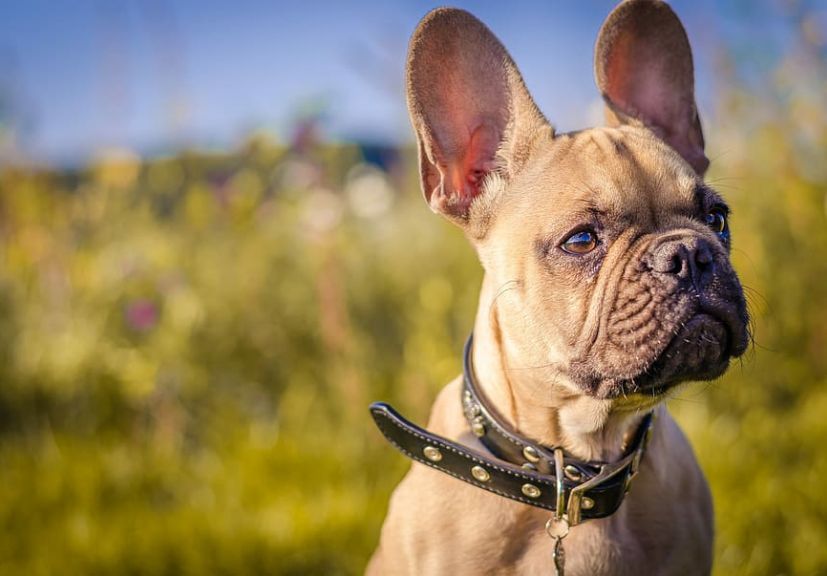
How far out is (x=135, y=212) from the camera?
6.49 meters

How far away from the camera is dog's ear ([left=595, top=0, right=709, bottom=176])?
8.55 feet

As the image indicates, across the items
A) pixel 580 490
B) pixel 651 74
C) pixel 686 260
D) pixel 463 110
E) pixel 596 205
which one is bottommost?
pixel 580 490

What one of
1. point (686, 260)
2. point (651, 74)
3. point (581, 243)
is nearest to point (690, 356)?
point (686, 260)

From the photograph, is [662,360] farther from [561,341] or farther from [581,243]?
[581,243]

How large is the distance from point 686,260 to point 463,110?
871 mm

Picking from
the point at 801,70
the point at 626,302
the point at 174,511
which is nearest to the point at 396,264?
the point at 174,511

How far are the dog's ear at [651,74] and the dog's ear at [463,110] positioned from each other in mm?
337

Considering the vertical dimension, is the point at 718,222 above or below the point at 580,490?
above

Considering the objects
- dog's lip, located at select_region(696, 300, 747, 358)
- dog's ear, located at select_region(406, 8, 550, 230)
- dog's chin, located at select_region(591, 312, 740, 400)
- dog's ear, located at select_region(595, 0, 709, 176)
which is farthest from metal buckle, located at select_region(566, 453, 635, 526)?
dog's ear, located at select_region(595, 0, 709, 176)

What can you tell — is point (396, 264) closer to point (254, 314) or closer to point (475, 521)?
point (254, 314)

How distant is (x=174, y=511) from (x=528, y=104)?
2.83 m

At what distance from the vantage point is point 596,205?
2.19 meters

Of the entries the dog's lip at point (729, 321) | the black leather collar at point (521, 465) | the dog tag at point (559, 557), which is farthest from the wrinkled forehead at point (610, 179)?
the dog tag at point (559, 557)

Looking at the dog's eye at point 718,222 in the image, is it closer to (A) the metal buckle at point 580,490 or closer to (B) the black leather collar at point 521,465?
(B) the black leather collar at point 521,465
